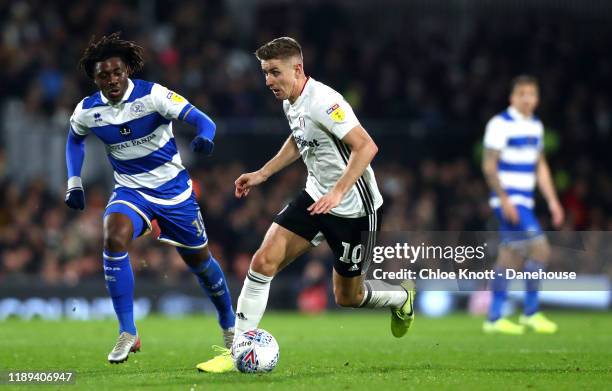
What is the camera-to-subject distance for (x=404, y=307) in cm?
883

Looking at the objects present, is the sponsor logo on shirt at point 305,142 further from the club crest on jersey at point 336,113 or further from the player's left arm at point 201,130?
the player's left arm at point 201,130

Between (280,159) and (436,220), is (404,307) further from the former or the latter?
(436,220)

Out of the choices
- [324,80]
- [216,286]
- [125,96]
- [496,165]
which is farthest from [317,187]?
[324,80]

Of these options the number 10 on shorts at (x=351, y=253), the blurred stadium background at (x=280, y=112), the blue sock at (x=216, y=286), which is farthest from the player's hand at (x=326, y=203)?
the blurred stadium background at (x=280, y=112)

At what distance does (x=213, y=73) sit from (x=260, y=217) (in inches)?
121

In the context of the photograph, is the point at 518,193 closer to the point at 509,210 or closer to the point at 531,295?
the point at 509,210

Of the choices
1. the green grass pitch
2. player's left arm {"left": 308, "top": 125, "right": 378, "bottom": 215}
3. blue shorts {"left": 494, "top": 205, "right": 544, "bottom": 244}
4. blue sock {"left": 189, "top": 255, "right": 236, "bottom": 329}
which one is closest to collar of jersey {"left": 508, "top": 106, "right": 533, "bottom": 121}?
blue shorts {"left": 494, "top": 205, "right": 544, "bottom": 244}

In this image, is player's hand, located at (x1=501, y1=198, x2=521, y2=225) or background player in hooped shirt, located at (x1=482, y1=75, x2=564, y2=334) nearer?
player's hand, located at (x1=501, y1=198, x2=521, y2=225)

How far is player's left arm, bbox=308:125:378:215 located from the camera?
7207 mm

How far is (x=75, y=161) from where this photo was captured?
880cm

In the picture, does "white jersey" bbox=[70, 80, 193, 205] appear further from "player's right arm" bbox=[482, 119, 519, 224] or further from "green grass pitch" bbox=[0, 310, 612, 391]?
"player's right arm" bbox=[482, 119, 519, 224]

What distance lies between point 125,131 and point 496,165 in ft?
15.6

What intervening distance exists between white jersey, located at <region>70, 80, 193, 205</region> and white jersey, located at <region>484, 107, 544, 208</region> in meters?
4.44

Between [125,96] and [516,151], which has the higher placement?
[516,151]
